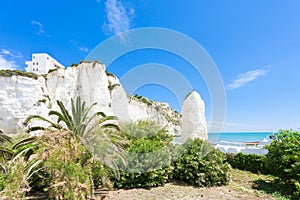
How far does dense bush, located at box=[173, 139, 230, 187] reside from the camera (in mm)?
5523

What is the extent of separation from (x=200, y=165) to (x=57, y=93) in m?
16.2

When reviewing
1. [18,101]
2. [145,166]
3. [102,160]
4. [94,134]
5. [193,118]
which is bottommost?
[145,166]

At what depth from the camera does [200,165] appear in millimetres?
5652

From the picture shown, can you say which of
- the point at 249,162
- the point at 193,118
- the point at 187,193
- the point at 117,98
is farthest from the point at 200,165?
the point at 117,98

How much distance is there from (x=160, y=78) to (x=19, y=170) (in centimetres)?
732

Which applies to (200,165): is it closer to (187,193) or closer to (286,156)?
(187,193)

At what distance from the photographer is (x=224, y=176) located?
18.8ft

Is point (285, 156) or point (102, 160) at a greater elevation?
point (102, 160)

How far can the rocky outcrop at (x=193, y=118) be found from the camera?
760 centimetres

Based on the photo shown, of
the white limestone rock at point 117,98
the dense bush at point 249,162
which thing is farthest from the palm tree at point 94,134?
the white limestone rock at point 117,98

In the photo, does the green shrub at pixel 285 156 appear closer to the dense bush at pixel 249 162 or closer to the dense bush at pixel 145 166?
the dense bush at pixel 249 162

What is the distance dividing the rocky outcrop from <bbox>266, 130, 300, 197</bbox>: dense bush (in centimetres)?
236

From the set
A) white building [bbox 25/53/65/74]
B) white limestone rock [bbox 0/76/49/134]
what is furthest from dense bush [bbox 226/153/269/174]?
white building [bbox 25/53/65/74]

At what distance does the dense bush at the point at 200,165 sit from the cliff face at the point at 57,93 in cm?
789
